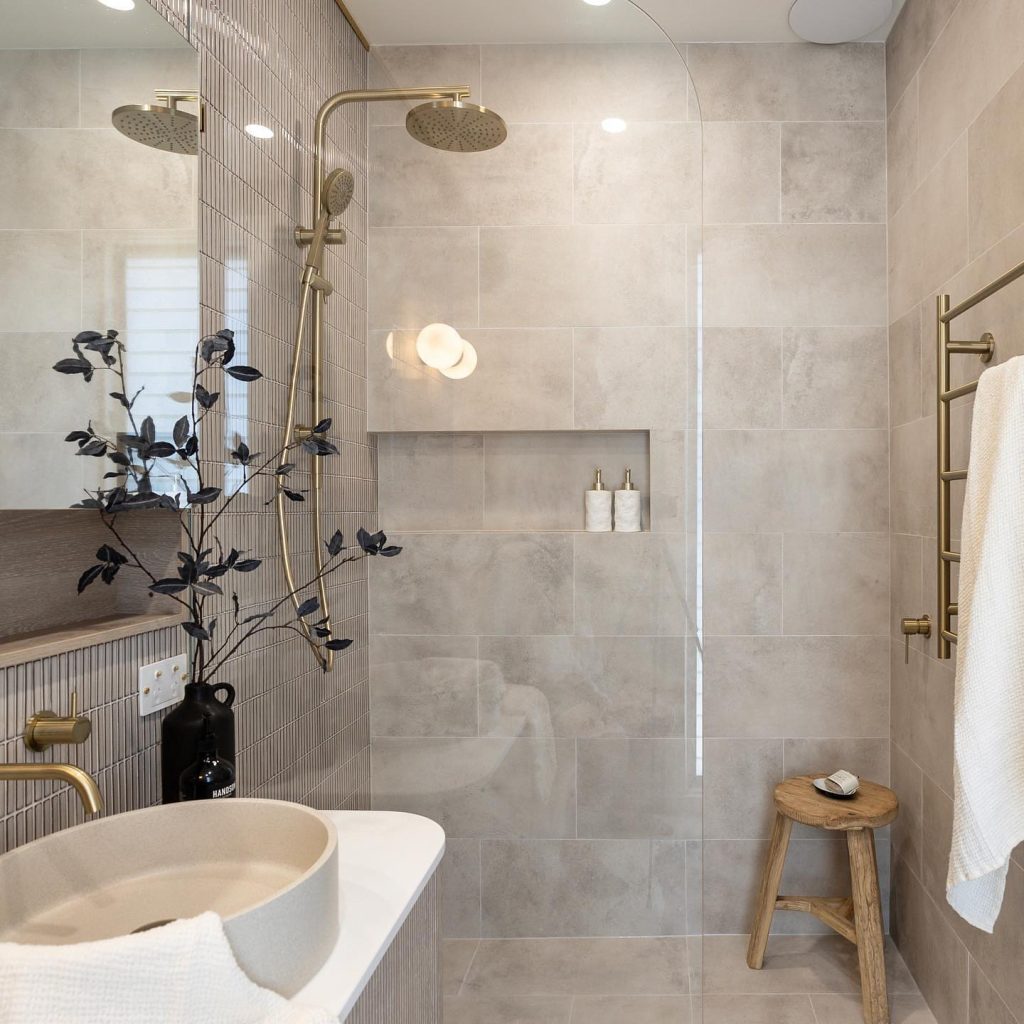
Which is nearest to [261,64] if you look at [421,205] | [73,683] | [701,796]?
[421,205]

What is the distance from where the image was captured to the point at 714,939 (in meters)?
1.92

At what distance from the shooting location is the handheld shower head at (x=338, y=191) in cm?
152

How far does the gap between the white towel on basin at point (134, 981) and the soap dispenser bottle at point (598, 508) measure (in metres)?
0.93

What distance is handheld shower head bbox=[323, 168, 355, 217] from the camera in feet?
4.99

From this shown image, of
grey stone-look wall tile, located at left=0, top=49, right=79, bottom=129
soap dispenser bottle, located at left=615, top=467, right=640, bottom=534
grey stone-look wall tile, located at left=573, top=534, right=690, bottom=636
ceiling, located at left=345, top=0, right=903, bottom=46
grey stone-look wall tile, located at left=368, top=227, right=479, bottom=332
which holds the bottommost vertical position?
grey stone-look wall tile, located at left=573, top=534, right=690, bottom=636

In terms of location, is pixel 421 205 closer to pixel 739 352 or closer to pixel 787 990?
pixel 739 352

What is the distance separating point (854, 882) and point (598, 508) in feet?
4.19

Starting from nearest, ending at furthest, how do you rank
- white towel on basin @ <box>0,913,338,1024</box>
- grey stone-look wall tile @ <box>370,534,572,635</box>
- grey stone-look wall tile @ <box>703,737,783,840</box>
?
1. white towel on basin @ <box>0,913,338,1024</box>
2. grey stone-look wall tile @ <box>370,534,572,635</box>
3. grey stone-look wall tile @ <box>703,737,783,840</box>

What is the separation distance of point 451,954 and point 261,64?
168 centimetres

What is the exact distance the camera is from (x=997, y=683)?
1.43 metres

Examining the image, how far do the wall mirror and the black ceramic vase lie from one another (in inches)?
13.3

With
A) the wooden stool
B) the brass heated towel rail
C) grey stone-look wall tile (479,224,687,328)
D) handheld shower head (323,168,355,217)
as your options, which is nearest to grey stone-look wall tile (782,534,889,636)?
the wooden stool

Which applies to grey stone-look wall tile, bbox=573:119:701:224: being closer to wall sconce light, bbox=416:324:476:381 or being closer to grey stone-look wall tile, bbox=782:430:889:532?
wall sconce light, bbox=416:324:476:381

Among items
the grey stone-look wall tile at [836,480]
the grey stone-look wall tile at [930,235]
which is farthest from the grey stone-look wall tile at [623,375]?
the grey stone-look wall tile at [836,480]
